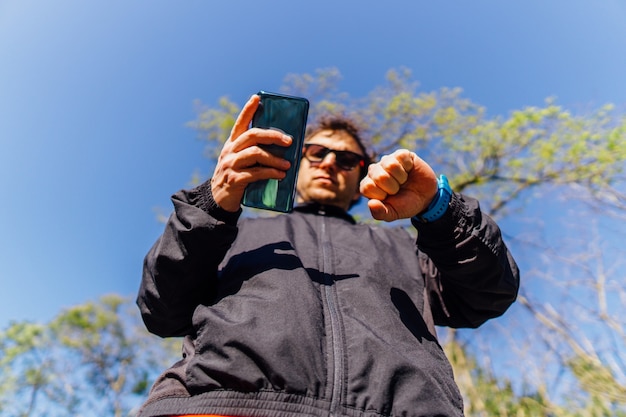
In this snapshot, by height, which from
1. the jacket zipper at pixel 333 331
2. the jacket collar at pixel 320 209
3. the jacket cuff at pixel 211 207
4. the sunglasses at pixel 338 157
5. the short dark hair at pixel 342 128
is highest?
the short dark hair at pixel 342 128

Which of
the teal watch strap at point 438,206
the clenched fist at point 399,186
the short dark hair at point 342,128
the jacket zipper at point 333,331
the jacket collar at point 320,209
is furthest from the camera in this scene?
the short dark hair at point 342,128

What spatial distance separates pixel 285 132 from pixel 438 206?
653mm

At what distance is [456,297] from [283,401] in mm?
996

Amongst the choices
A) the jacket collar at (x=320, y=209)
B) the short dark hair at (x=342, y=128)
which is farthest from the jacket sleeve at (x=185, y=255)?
the short dark hair at (x=342, y=128)

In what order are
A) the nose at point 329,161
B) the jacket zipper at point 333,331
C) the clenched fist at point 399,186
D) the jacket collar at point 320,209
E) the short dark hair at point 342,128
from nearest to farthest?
the jacket zipper at point 333,331 → the clenched fist at point 399,186 → the jacket collar at point 320,209 → the nose at point 329,161 → the short dark hair at point 342,128

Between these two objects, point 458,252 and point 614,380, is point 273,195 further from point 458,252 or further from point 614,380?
point 614,380

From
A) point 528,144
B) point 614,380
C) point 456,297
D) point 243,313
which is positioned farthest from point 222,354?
point 528,144

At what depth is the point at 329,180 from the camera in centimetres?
227

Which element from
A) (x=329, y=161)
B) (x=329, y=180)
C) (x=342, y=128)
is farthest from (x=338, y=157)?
(x=342, y=128)

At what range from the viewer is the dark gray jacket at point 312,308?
3.34 ft

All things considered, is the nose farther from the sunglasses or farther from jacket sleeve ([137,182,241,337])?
jacket sleeve ([137,182,241,337])

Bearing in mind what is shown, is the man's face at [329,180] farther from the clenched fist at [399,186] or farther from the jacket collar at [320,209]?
the clenched fist at [399,186]

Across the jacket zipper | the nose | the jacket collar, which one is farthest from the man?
the nose

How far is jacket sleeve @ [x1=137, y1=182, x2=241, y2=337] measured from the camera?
126 cm
